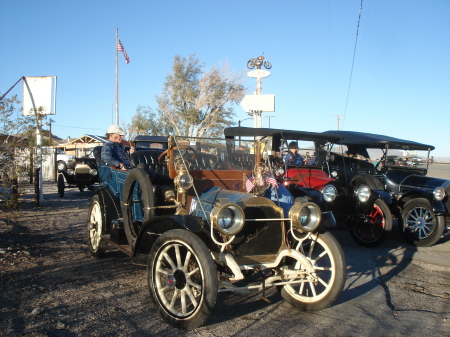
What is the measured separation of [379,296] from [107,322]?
9.60 feet

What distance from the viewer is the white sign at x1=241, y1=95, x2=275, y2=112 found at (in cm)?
1706

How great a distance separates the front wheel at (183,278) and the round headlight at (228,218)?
212 mm

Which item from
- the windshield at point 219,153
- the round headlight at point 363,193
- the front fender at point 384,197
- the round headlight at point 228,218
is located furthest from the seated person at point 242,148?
the front fender at point 384,197

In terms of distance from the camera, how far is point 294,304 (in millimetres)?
3988

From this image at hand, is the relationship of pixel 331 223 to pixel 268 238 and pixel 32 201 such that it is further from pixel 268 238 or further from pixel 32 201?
pixel 32 201

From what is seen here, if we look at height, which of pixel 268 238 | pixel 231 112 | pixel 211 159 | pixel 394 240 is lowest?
pixel 394 240

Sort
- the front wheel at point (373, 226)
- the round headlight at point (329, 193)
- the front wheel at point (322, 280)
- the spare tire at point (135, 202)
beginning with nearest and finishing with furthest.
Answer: the front wheel at point (322, 280)
the spare tire at point (135, 202)
the round headlight at point (329, 193)
the front wheel at point (373, 226)

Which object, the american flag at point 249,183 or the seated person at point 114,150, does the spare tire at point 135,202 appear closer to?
the seated person at point 114,150

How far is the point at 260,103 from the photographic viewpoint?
17172mm

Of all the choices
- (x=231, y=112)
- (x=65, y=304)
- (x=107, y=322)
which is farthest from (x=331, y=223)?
(x=231, y=112)

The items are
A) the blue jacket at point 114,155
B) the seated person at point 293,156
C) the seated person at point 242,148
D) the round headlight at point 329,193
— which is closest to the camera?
the seated person at point 242,148

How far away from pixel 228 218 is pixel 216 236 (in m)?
0.35

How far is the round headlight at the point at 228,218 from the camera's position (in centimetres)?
332

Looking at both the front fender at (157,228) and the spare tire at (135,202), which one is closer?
the front fender at (157,228)
